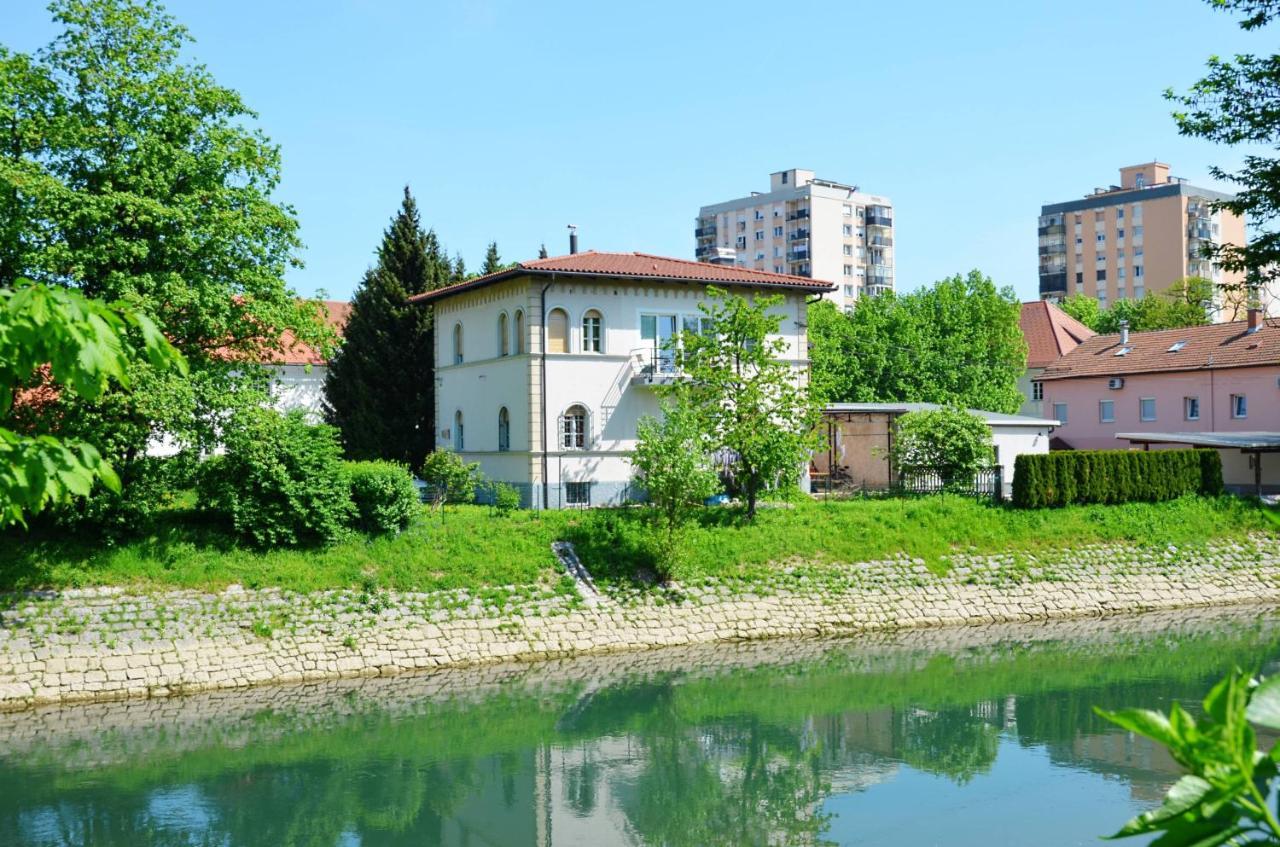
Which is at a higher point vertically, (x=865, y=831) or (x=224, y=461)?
(x=224, y=461)

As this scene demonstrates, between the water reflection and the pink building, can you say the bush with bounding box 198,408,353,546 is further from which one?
the pink building

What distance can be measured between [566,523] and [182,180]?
1130cm

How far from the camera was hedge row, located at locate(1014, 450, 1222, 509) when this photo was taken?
33.3 meters

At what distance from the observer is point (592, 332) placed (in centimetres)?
3388

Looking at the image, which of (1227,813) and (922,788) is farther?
(922,788)

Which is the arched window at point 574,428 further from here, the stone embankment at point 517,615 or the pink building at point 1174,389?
the pink building at point 1174,389

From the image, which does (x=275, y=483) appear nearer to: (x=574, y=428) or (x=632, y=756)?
(x=574, y=428)

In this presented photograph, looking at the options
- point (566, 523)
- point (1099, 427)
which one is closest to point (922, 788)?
point (566, 523)

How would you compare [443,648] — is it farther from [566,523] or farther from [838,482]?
[838,482]

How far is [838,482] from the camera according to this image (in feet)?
129

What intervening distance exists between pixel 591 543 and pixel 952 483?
12.3 m

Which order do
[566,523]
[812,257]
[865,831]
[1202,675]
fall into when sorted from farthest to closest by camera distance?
1. [812,257]
2. [566,523]
3. [1202,675]
4. [865,831]

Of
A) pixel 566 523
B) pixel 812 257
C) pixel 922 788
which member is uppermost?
pixel 812 257

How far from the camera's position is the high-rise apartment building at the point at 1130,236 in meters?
96.2
